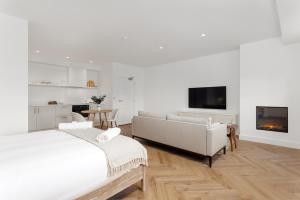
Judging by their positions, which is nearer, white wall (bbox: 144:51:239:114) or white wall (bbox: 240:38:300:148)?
white wall (bbox: 240:38:300:148)

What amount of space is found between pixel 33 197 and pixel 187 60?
5583 mm

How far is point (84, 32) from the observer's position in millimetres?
3371

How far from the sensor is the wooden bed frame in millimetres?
1463

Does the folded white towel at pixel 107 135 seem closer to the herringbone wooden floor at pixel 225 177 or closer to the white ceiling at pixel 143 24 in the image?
the herringbone wooden floor at pixel 225 177

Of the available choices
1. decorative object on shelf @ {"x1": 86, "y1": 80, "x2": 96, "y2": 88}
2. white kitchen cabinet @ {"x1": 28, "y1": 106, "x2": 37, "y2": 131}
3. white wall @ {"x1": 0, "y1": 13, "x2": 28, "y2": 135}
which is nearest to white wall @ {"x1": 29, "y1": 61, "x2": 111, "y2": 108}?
decorative object on shelf @ {"x1": 86, "y1": 80, "x2": 96, "y2": 88}

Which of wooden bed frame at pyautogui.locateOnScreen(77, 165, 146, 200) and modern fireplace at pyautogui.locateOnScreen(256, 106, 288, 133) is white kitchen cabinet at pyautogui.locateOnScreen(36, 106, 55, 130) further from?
modern fireplace at pyautogui.locateOnScreen(256, 106, 288, 133)

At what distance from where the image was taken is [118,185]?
1.67 metres

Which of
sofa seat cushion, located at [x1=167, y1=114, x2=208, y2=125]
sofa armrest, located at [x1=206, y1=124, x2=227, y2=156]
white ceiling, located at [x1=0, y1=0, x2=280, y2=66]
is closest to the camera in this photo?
white ceiling, located at [x1=0, y1=0, x2=280, y2=66]

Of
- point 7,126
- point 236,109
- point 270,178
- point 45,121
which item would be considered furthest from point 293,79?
point 45,121

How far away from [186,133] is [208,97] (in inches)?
106

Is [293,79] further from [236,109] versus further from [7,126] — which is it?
[7,126]

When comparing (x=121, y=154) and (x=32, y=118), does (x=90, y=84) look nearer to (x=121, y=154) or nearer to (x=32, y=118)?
(x=32, y=118)

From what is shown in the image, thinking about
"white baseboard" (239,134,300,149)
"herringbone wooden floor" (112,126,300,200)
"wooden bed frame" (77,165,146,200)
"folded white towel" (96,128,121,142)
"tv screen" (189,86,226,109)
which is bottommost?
"herringbone wooden floor" (112,126,300,200)

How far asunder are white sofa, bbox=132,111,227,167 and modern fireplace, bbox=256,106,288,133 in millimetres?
1499
